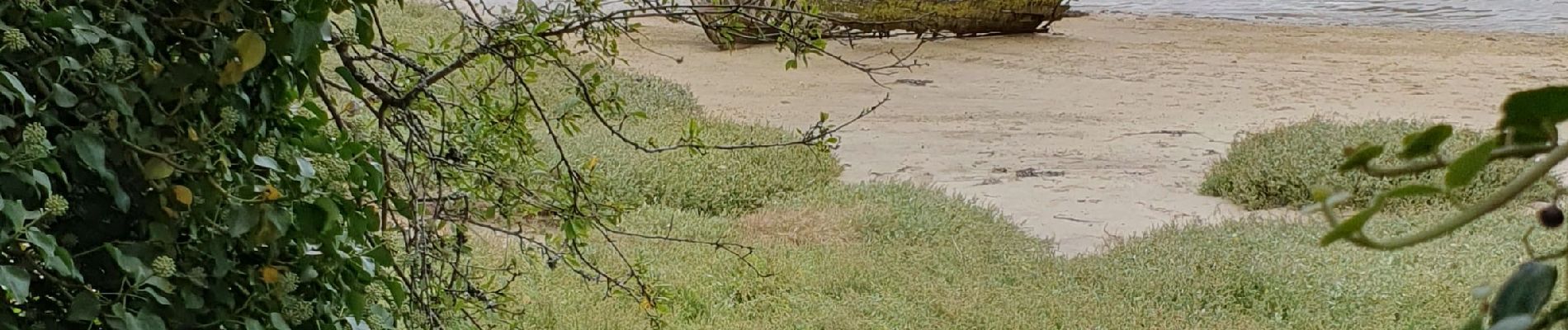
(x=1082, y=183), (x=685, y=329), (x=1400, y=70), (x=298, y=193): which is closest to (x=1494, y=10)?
(x=1400, y=70)

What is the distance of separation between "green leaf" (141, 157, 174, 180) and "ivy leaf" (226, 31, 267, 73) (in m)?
0.10

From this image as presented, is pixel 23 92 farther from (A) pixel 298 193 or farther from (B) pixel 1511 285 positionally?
(B) pixel 1511 285

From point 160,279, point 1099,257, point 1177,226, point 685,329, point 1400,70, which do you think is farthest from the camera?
point 1400,70

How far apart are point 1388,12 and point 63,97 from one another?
1795 cm

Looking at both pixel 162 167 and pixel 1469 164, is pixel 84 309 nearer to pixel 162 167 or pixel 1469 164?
pixel 162 167

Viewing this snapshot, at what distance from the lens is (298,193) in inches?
48.8

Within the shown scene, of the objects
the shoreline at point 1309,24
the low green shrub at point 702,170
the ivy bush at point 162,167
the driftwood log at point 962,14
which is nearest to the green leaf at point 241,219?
the ivy bush at point 162,167

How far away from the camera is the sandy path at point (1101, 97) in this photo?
21.0 ft

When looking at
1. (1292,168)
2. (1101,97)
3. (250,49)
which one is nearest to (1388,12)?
(1101,97)

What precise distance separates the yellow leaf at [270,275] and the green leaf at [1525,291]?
1.07 meters

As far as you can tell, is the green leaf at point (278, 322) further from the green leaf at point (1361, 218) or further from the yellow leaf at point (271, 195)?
the green leaf at point (1361, 218)

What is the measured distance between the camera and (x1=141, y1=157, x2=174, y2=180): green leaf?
1.10 metres

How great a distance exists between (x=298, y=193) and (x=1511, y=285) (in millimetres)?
1088

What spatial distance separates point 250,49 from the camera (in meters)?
1.10
